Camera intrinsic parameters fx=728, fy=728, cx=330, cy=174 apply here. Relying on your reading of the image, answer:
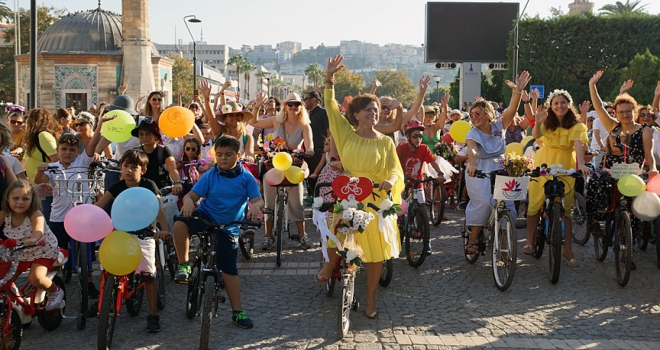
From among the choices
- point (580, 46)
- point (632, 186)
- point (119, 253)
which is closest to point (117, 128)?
point (119, 253)

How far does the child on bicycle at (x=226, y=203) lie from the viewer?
18.8ft

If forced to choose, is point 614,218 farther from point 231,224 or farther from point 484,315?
point 231,224

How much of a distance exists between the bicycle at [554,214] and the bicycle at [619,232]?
1.72 feet

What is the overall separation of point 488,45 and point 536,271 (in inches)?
1407

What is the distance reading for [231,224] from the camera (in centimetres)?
544

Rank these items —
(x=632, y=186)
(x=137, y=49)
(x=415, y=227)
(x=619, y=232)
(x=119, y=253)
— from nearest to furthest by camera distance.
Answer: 1. (x=119, y=253)
2. (x=632, y=186)
3. (x=619, y=232)
4. (x=415, y=227)
5. (x=137, y=49)

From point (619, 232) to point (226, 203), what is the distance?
161 inches

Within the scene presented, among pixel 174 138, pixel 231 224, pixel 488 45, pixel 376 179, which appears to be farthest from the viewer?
pixel 488 45

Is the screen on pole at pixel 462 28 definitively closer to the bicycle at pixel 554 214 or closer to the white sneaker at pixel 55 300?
the bicycle at pixel 554 214

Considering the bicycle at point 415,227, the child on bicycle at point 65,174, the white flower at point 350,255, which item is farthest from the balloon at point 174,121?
the white flower at point 350,255

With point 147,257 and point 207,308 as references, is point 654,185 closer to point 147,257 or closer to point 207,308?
point 207,308

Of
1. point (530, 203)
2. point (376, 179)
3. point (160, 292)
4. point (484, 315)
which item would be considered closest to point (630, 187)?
point (530, 203)

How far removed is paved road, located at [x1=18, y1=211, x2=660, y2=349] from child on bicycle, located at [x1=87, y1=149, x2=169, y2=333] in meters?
0.15

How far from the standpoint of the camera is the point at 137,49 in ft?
152
